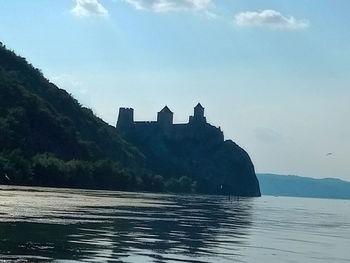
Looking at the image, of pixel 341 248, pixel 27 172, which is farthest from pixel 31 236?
pixel 27 172

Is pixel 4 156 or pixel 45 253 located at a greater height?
pixel 4 156

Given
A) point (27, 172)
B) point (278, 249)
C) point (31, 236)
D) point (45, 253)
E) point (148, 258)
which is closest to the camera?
point (45, 253)

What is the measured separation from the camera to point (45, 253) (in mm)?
35688

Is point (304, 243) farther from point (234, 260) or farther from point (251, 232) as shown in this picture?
point (234, 260)

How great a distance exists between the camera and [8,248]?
3619 cm

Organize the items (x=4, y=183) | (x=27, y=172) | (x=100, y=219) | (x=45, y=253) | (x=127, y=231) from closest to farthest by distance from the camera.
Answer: (x=45, y=253) < (x=127, y=231) < (x=100, y=219) < (x=4, y=183) < (x=27, y=172)

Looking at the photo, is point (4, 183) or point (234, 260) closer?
point (234, 260)

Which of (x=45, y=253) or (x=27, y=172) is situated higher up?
(x=27, y=172)

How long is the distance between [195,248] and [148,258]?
8.27m

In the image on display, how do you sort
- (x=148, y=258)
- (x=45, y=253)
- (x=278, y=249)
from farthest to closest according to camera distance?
(x=278, y=249) < (x=148, y=258) < (x=45, y=253)

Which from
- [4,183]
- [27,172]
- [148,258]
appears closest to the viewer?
[148,258]

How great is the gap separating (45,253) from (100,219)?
2976 centimetres

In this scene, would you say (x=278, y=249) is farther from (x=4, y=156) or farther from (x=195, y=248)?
(x=4, y=156)

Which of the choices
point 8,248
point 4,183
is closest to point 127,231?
point 8,248
